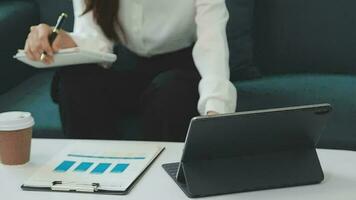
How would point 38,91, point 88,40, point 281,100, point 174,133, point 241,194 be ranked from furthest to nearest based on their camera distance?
point 38,91 < point 281,100 < point 88,40 < point 174,133 < point 241,194

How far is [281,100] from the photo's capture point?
1.86 m

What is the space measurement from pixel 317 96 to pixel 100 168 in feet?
2.96

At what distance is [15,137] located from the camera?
121 cm

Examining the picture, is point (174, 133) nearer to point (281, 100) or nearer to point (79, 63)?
point (79, 63)

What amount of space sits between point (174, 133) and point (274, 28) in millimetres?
783

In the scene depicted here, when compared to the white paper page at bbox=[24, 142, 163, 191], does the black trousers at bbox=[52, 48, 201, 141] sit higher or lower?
lower

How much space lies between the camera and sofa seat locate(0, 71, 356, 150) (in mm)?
1679

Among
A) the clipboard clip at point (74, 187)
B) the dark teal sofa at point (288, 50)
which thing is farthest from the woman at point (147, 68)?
the clipboard clip at point (74, 187)

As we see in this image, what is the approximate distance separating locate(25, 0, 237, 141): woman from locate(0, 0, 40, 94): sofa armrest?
453 mm

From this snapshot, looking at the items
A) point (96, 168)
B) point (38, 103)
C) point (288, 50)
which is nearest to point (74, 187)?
point (96, 168)

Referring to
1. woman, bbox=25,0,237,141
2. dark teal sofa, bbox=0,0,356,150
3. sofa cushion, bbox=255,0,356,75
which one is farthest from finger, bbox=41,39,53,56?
sofa cushion, bbox=255,0,356,75

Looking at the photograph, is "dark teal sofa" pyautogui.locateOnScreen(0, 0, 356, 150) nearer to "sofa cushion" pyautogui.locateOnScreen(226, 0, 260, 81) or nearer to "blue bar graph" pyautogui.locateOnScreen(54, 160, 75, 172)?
"sofa cushion" pyautogui.locateOnScreen(226, 0, 260, 81)

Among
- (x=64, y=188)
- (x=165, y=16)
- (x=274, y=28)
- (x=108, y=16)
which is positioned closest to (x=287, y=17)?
(x=274, y=28)

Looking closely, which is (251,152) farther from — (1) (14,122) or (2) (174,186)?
(1) (14,122)
